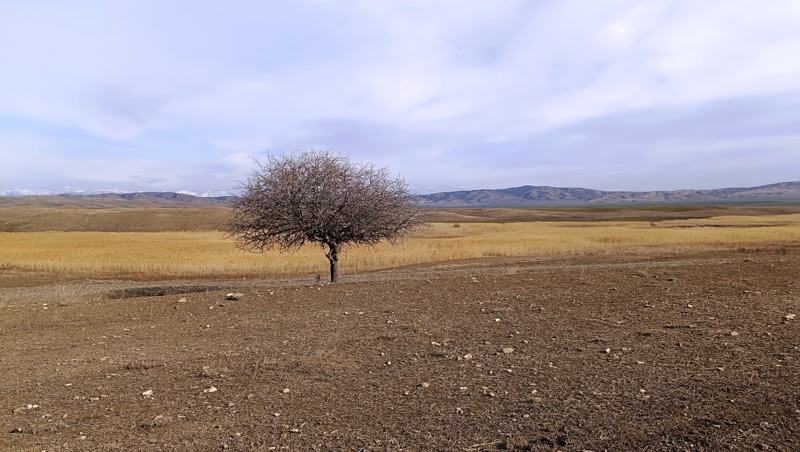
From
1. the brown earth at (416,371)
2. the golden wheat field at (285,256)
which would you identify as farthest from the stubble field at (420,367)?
the golden wheat field at (285,256)

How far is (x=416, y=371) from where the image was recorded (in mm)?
7820

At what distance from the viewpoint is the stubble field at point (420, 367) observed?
5.63 meters

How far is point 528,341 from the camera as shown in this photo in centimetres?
933

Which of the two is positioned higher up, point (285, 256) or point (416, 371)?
point (416, 371)

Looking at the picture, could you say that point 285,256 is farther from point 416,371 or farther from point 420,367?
point 416,371

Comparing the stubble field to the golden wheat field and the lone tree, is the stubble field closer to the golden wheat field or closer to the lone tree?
the lone tree

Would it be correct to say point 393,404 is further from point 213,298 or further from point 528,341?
point 213,298

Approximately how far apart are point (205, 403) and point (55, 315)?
8.39 metres

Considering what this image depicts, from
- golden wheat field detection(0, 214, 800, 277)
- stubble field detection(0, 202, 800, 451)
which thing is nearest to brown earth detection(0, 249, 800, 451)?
stubble field detection(0, 202, 800, 451)

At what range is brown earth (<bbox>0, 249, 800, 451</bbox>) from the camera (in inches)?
221

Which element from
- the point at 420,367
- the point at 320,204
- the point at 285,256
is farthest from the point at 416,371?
the point at 285,256

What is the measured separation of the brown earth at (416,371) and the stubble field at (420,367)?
33 mm

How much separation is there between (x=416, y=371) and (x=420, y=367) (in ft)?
0.65

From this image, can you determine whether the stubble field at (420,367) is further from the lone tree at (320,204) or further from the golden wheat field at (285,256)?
the golden wheat field at (285,256)
